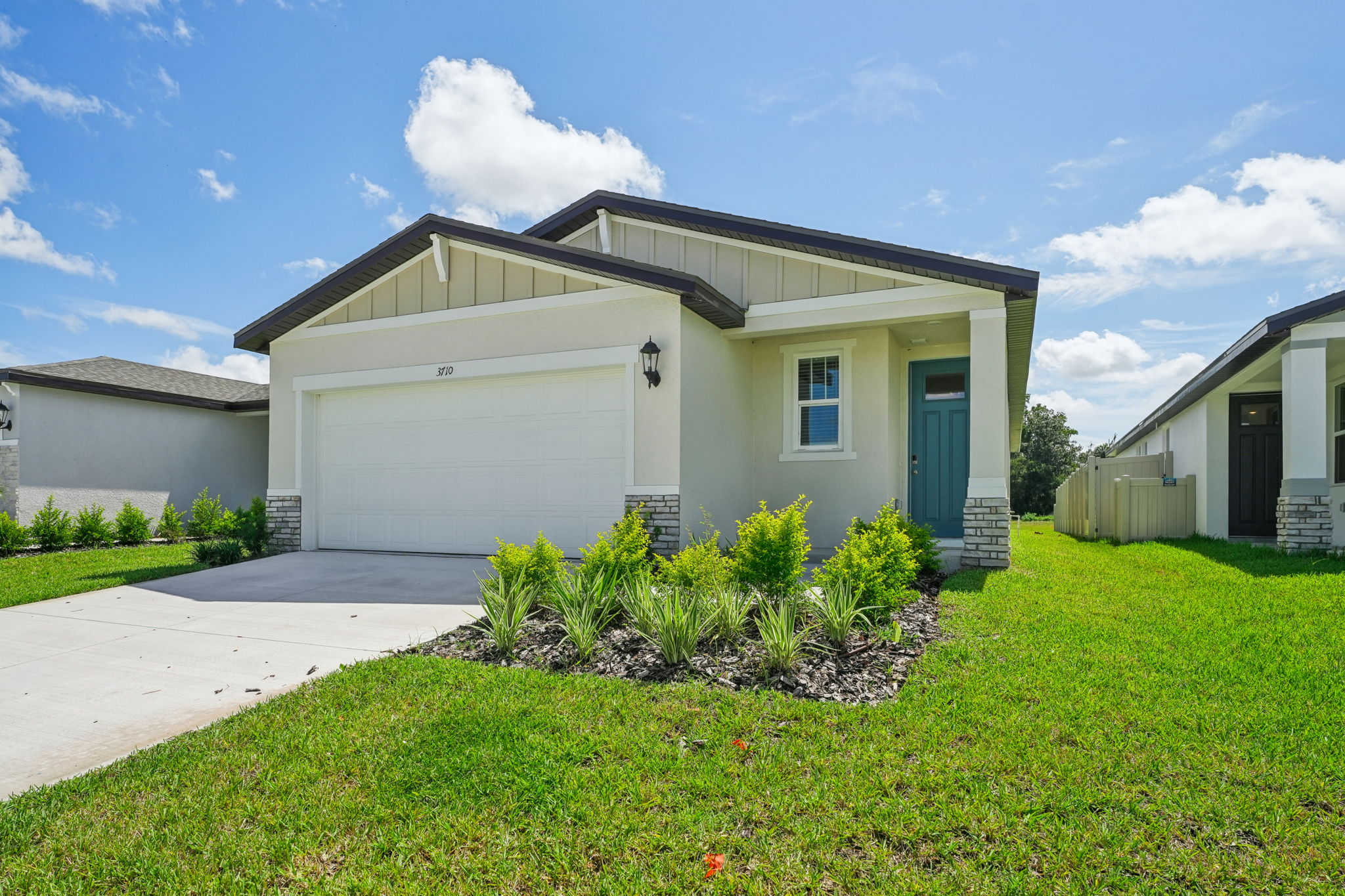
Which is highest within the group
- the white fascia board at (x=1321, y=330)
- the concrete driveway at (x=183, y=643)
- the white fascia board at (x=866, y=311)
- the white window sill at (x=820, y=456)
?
the white fascia board at (x=866, y=311)

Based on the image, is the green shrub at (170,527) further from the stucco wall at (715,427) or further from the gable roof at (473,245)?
the stucco wall at (715,427)

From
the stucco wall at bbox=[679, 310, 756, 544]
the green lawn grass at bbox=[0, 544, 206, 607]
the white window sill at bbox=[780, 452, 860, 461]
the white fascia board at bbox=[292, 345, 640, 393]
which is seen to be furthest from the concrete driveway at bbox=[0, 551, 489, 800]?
the white window sill at bbox=[780, 452, 860, 461]

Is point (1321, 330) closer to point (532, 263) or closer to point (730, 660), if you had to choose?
point (730, 660)

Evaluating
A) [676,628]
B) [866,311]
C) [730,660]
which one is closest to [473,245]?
[866,311]

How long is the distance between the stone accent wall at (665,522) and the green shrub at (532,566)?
233 cm

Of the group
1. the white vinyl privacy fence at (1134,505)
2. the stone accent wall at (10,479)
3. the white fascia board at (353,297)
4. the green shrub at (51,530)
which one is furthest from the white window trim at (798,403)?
the stone accent wall at (10,479)

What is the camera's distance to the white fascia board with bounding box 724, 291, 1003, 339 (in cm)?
845

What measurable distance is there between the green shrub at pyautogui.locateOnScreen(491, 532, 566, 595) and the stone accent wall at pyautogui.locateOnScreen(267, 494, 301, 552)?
601 centimetres

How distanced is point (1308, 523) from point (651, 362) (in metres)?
8.75

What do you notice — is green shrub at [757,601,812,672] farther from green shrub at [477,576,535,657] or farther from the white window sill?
the white window sill

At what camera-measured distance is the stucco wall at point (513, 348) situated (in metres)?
8.34

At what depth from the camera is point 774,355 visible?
34.1ft

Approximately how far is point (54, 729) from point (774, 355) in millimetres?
8696

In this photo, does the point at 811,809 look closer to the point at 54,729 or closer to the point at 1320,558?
the point at 54,729
